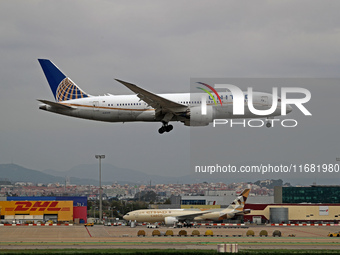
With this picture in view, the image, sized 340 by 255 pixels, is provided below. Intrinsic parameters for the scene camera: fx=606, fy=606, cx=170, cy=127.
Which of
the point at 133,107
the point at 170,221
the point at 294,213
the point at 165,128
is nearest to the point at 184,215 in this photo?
the point at 170,221

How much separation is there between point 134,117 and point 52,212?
53787 millimetres

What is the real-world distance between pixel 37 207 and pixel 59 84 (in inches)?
1769

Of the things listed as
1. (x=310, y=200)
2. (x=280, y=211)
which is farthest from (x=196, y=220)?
(x=310, y=200)

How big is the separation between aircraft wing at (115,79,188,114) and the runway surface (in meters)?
17.1

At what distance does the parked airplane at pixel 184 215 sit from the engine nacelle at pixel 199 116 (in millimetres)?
29109

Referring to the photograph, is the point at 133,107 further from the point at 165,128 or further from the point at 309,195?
the point at 309,195

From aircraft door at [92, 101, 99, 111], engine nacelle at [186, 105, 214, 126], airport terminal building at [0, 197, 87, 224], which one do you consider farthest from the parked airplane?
engine nacelle at [186, 105, 214, 126]

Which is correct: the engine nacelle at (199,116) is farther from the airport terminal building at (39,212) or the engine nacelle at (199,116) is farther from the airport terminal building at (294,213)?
the airport terminal building at (39,212)

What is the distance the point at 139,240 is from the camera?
74125 millimetres

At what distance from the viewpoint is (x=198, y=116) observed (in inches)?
3157

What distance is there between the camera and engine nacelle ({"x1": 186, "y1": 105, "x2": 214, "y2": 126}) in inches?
3140

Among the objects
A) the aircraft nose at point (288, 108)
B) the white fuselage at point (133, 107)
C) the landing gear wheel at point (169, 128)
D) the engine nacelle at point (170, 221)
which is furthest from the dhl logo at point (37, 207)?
the aircraft nose at point (288, 108)

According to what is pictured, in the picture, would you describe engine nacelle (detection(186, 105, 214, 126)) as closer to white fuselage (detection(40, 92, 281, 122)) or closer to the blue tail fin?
white fuselage (detection(40, 92, 281, 122))

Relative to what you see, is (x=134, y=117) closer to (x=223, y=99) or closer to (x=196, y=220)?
(x=223, y=99)
